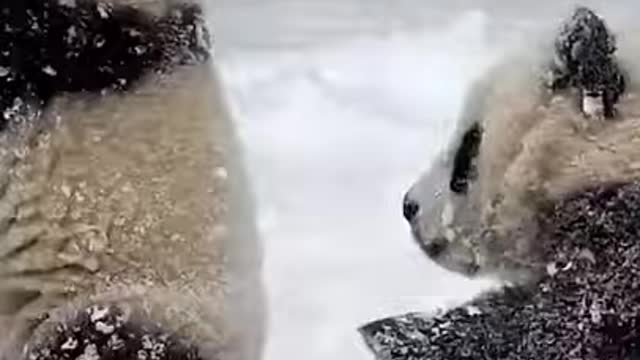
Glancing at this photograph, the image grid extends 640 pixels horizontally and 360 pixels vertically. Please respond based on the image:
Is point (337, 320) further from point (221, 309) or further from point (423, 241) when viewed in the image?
point (221, 309)

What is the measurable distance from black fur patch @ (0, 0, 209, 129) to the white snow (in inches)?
30.4

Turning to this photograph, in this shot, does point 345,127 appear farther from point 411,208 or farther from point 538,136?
point 538,136

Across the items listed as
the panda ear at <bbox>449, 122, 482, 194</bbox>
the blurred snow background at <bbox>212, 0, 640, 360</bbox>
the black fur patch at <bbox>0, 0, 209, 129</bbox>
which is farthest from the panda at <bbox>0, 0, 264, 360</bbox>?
the blurred snow background at <bbox>212, 0, 640, 360</bbox>

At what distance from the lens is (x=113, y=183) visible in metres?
0.92

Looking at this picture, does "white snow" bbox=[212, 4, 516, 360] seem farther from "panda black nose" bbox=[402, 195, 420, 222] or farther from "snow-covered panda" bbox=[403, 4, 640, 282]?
"snow-covered panda" bbox=[403, 4, 640, 282]

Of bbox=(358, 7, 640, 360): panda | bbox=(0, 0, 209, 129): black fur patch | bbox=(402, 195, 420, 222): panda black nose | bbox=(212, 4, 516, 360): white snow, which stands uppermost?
bbox=(0, 0, 209, 129): black fur patch

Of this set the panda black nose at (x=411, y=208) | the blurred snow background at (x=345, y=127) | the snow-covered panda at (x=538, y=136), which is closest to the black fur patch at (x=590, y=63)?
the snow-covered panda at (x=538, y=136)

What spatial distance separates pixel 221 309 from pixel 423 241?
179 mm

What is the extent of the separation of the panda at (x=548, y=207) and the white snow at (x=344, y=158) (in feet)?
2.03

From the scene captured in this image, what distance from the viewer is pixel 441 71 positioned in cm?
219

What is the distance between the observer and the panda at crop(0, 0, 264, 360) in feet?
2.96

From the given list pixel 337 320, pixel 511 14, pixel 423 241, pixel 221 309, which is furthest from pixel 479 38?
pixel 221 309

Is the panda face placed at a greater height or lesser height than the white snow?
greater

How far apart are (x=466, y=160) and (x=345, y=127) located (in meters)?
1.11
